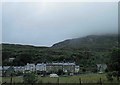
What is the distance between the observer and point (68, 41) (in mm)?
103875

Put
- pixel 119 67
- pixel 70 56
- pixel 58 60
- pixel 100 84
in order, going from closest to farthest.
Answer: pixel 100 84 < pixel 119 67 < pixel 58 60 < pixel 70 56

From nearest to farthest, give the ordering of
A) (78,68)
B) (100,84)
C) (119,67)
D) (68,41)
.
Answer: (100,84) → (119,67) → (78,68) → (68,41)

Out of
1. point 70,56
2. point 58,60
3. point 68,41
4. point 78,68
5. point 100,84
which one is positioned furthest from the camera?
point 68,41

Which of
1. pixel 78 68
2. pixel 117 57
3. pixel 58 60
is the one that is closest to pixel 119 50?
pixel 117 57

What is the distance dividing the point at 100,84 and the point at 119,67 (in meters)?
6.46

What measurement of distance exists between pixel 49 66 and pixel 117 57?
1279 inches

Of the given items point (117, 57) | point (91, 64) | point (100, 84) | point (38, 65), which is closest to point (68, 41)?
point (91, 64)

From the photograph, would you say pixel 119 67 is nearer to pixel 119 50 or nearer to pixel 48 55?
pixel 119 50

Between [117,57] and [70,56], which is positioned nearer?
[117,57]

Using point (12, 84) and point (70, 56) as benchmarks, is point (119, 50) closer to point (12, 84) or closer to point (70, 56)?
point (12, 84)

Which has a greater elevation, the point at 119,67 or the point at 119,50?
A: the point at 119,50

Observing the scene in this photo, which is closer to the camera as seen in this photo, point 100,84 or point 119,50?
point 100,84

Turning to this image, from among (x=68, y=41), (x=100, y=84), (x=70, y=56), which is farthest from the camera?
(x=68, y=41)

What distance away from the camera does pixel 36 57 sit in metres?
53.8
